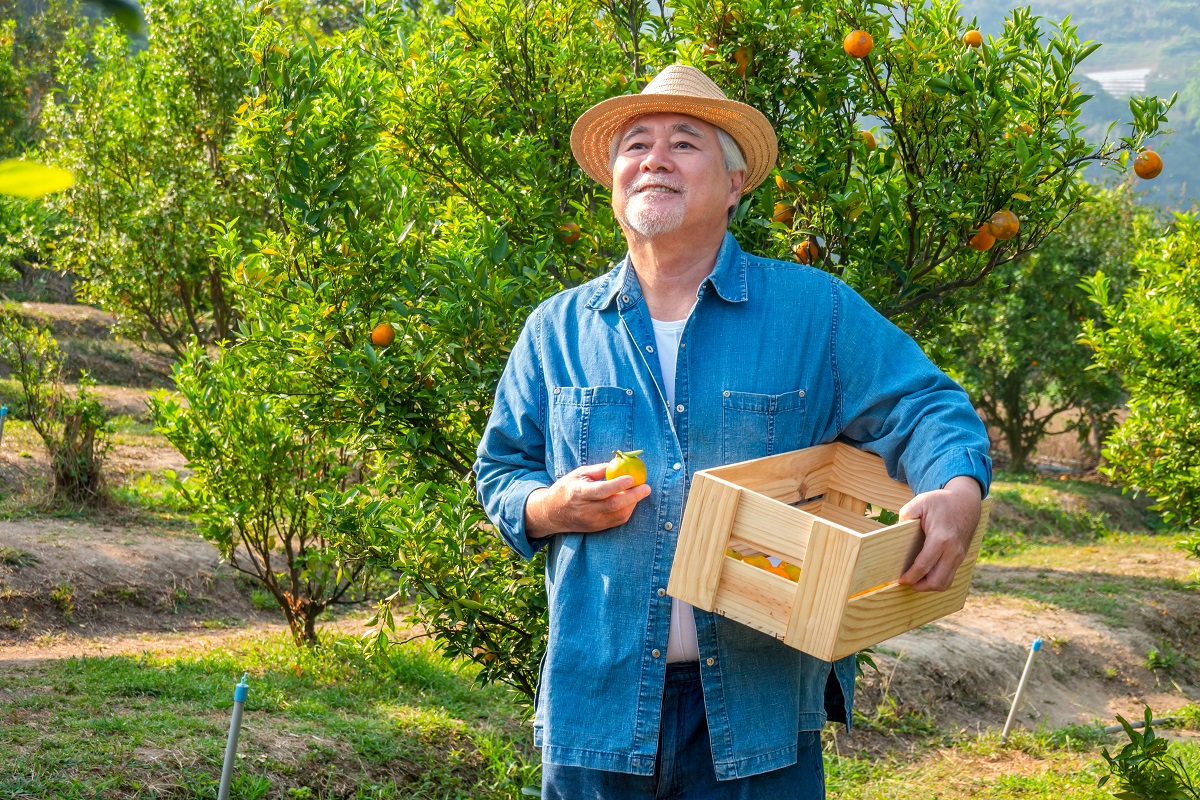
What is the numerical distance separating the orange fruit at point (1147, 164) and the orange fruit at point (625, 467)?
2.22m

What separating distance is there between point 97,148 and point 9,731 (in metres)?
6.46

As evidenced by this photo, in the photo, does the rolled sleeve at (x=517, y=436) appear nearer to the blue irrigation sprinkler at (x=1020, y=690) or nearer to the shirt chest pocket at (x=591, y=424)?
the shirt chest pocket at (x=591, y=424)

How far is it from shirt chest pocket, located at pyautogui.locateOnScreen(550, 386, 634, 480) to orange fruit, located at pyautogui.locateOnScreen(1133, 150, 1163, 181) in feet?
6.99

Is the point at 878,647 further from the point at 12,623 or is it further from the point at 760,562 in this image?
the point at 12,623

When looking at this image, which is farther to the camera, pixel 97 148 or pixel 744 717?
pixel 97 148

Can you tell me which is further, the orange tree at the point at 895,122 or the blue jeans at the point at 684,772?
the orange tree at the point at 895,122

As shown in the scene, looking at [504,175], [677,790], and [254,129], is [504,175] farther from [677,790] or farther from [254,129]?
[677,790]

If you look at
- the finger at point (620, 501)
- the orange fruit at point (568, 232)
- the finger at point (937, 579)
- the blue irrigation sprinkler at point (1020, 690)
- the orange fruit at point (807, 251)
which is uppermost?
the orange fruit at point (807, 251)

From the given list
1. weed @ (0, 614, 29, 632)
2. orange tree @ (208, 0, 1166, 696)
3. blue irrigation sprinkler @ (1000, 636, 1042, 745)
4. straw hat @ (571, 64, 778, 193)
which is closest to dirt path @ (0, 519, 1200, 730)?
weed @ (0, 614, 29, 632)

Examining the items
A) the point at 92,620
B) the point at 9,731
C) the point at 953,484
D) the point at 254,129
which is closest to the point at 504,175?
the point at 254,129

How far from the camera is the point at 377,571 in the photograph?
3129 millimetres

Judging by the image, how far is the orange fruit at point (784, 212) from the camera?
301 centimetres

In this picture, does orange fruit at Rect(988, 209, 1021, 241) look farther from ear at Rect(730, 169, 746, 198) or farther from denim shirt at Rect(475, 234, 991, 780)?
denim shirt at Rect(475, 234, 991, 780)

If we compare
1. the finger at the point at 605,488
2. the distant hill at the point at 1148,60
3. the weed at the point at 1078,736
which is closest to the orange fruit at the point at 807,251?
the finger at the point at 605,488
